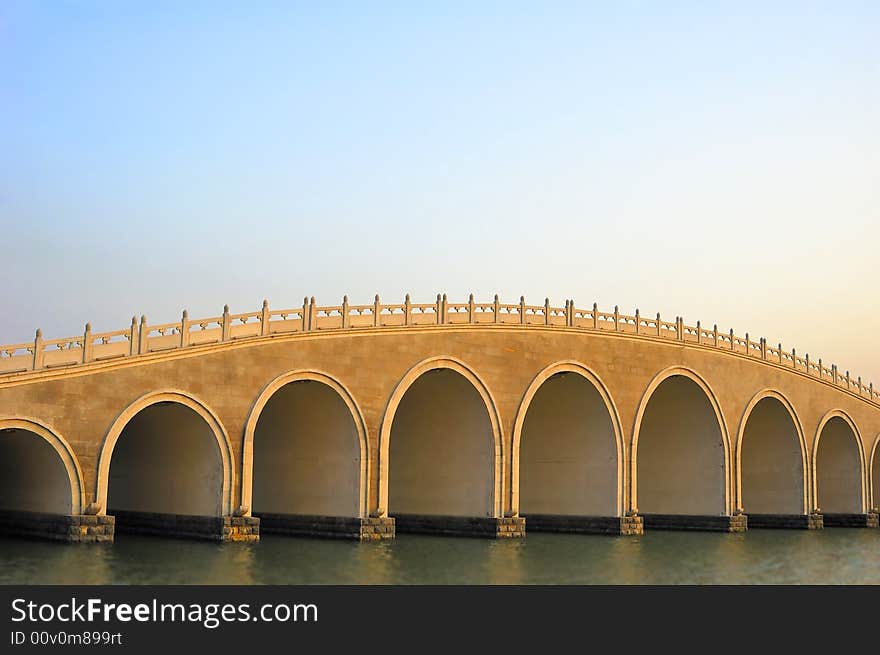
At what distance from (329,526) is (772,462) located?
22302 millimetres

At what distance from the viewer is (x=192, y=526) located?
26781 mm

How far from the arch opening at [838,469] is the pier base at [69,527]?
109 feet

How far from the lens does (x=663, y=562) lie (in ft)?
83.1

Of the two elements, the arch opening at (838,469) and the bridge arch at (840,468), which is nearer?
the bridge arch at (840,468)

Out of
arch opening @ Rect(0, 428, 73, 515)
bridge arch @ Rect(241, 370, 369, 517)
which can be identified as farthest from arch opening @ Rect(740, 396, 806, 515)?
arch opening @ Rect(0, 428, 73, 515)

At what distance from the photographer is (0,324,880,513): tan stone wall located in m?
23.7

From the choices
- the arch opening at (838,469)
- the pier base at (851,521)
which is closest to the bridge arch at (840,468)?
the arch opening at (838,469)

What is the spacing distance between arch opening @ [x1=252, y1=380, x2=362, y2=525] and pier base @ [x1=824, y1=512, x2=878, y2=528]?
85.8 feet

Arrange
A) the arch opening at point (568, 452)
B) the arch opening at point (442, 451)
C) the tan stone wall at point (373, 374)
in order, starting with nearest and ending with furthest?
the tan stone wall at point (373, 374), the arch opening at point (442, 451), the arch opening at point (568, 452)

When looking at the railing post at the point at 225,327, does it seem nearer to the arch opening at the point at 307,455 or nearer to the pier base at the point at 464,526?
the arch opening at the point at 307,455

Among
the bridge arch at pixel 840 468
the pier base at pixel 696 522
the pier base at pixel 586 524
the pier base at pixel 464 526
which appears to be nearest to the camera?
the pier base at pixel 464 526

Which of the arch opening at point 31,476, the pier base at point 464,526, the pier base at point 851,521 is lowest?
the pier base at point 851,521

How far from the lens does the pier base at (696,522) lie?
125ft

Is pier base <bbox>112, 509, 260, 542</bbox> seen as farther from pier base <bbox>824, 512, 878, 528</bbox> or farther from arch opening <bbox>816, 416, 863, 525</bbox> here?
arch opening <bbox>816, 416, 863, 525</bbox>
